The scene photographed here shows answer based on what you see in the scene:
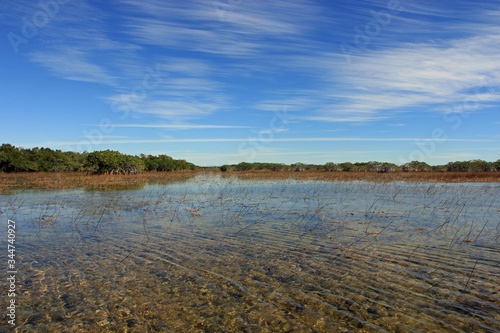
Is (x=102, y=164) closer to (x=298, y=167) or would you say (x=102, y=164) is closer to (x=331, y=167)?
(x=298, y=167)

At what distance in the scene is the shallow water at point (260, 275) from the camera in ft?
17.5

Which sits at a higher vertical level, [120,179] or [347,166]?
[347,166]

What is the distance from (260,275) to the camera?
738 cm

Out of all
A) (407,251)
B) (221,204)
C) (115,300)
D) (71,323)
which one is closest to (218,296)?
(115,300)

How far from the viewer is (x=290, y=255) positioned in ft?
29.1

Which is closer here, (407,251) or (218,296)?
(218,296)

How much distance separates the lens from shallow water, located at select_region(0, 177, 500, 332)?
5.34 metres

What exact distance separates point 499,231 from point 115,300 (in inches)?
529

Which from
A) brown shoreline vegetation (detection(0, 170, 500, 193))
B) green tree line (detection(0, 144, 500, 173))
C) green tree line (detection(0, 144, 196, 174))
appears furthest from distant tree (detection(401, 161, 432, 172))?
green tree line (detection(0, 144, 196, 174))

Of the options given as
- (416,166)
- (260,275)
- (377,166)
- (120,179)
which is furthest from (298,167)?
(260,275)

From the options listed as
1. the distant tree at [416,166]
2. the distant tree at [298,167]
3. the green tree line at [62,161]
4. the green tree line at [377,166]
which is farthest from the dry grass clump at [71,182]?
the distant tree at [416,166]

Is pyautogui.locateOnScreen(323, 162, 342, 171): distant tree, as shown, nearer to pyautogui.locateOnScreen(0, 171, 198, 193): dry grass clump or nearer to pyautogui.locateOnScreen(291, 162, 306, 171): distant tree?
pyautogui.locateOnScreen(291, 162, 306, 171): distant tree

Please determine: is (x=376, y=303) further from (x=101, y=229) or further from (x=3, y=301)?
(x=101, y=229)

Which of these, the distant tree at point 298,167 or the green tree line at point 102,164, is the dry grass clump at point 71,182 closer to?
the green tree line at point 102,164
